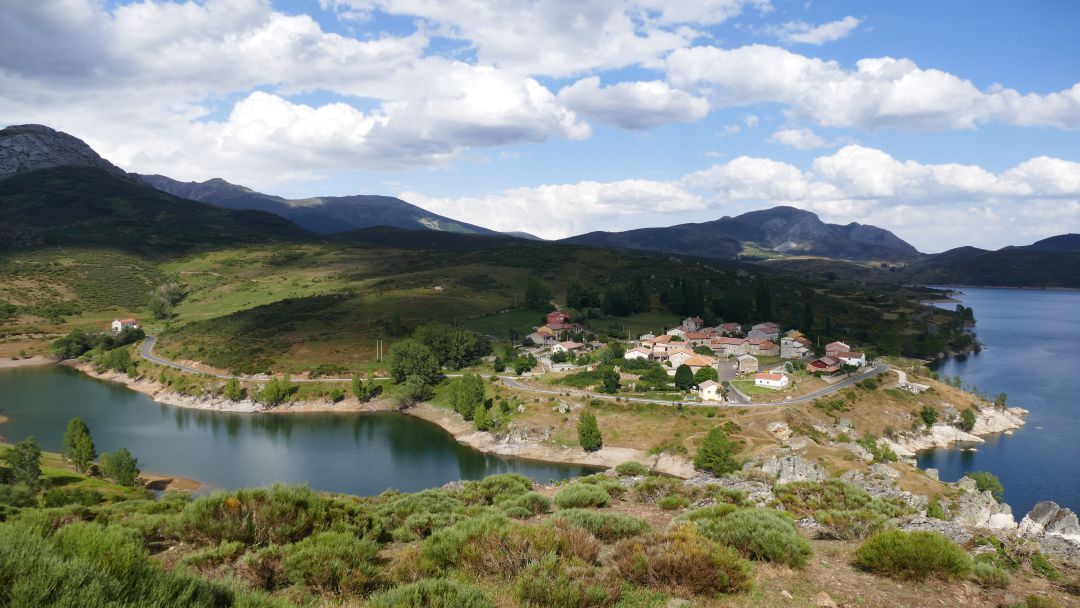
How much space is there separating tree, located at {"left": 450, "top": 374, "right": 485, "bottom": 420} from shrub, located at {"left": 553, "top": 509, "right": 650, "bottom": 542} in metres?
52.9

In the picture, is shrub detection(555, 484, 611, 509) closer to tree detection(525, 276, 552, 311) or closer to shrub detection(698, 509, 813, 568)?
shrub detection(698, 509, 813, 568)

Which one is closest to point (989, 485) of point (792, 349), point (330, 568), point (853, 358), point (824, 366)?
point (824, 366)

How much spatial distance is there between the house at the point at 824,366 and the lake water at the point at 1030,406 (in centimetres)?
1522

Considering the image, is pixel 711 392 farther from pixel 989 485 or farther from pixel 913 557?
pixel 913 557

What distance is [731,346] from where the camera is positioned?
85.3 metres

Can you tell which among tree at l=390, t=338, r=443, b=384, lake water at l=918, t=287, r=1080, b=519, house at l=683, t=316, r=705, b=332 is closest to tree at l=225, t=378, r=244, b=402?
tree at l=390, t=338, r=443, b=384

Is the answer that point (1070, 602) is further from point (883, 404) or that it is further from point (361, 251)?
point (361, 251)

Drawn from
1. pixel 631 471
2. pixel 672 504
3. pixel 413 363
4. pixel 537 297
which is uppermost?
pixel 537 297

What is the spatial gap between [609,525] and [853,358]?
7400 centimetres

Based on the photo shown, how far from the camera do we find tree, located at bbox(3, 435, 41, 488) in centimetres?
3428

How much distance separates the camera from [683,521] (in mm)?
15070

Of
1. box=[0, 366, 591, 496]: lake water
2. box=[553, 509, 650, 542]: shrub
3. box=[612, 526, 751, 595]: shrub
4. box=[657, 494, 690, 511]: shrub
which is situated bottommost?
box=[0, 366, 591, 496]: lake water

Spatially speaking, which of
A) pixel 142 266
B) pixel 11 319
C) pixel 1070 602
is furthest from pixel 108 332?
pixel 1070 602

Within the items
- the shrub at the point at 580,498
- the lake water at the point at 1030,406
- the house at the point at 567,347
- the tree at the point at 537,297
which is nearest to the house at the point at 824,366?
the lake water at the point at 1030,406
